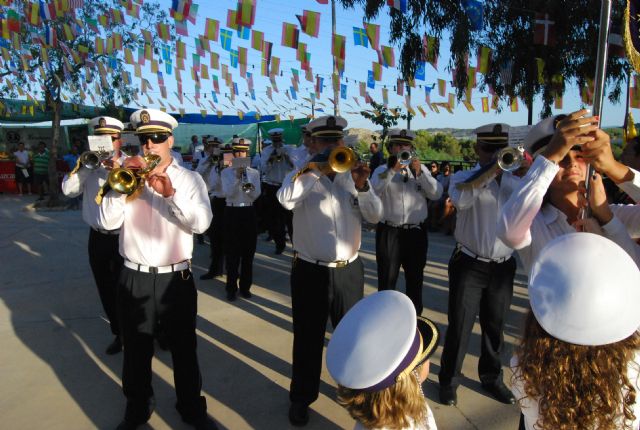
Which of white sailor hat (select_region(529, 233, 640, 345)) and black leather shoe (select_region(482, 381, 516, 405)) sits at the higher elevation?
white sailor hat (select_region(529, 233, 640, 345))

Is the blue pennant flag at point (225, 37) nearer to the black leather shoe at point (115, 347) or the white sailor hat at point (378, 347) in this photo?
the black leather shoe at point (115, 347)

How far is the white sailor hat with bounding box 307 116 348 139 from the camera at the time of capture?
3.46 metres

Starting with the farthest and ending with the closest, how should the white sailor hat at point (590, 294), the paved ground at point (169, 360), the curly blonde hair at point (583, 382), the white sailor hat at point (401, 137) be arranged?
the white sailor hat at point (401, 137) → the paved ground at point (169, 360) → the curly blonde hair at point (583, 382) → the white sailor hat at point (590, 294)

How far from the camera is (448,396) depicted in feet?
11.2

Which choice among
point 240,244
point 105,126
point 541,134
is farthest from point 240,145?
point 541,134

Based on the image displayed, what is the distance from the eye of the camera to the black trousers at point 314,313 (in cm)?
328

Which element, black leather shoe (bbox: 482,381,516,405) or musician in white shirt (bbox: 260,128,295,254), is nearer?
black leather shoe (bbox: 482,381,516,405)

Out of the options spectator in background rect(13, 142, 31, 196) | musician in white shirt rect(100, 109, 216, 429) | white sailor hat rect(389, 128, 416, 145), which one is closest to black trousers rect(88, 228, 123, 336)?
musician in white shirt rect(100, 109, 216, 429)

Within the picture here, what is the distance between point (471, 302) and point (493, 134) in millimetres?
1310

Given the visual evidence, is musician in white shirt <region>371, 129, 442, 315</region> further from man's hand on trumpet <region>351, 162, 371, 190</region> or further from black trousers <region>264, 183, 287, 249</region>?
black trousers <region>264, 183, 287, 249</region>

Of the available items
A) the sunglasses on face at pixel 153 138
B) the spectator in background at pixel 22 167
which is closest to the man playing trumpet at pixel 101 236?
the sunglasses on face at pixel 153 138

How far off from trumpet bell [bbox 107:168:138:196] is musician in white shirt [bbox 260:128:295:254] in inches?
219

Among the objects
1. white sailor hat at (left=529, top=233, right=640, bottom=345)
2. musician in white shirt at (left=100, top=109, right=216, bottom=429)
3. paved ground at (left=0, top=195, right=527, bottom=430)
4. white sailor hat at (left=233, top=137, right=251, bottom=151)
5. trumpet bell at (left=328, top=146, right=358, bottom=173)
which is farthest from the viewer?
white sailor hat at (left=233, top=137, right=251, bottom=151)

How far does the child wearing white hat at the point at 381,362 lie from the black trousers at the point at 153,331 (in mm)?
1874
